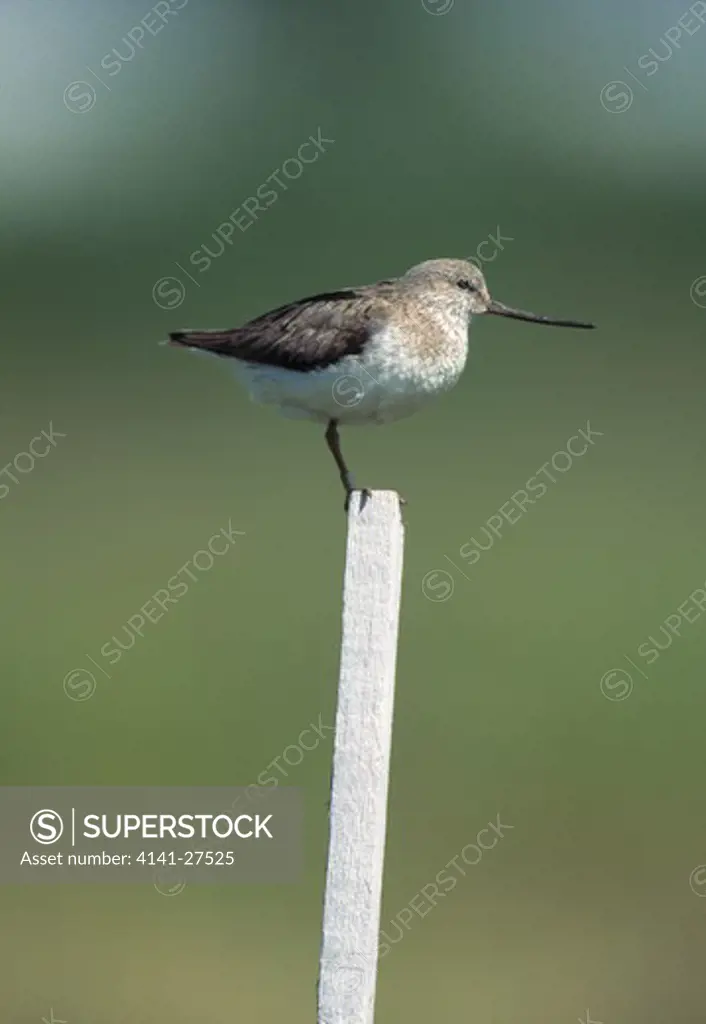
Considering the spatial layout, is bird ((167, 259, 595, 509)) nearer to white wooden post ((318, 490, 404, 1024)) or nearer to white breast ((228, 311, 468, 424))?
white breast ((228, 311, 468, 424))

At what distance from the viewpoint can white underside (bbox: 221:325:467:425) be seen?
5.20 m

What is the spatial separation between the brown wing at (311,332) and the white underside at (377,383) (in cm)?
5

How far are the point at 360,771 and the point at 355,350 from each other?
2097mm

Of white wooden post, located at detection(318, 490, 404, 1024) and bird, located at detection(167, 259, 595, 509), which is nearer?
white wooden post, located at detection(318, 490, 404, 1024)

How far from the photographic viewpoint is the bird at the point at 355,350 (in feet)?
17.1

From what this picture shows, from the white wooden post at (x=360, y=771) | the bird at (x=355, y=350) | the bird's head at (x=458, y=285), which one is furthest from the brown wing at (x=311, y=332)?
the white wooden post at (x=360, y=771)

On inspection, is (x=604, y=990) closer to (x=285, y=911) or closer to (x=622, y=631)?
(x=285, y=911)

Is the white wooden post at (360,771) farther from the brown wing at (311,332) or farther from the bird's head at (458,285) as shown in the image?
the bird's head at (458,285)

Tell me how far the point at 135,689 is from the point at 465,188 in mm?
20146

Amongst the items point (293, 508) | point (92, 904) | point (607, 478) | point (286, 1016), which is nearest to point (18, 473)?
point (293, 508)

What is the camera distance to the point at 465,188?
96.3 ft

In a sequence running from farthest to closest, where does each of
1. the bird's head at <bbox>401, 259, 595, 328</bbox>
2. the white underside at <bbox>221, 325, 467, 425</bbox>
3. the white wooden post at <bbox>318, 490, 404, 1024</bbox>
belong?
the bird's head at <bbox>401, 259, 595, 328</bbox>, the white underside at <bbox>221, 325, 467, 425</bbox>, the white wooden post at <bbox>318, 490, 404, 1024</bbox>

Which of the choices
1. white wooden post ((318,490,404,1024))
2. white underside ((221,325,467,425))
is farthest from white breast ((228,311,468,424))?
white wooden post ((318,490,404,1024))

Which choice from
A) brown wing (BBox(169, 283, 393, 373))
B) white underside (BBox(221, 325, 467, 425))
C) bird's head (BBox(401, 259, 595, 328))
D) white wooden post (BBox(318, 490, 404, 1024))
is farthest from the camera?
bird's head (BBox(401, 259, 595, 328))
